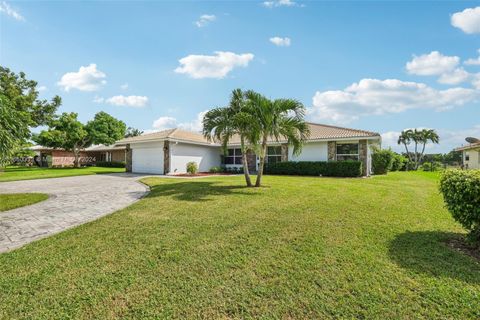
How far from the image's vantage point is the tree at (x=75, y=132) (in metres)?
33.0

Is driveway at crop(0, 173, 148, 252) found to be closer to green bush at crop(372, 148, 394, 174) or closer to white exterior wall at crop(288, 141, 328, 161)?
white exterior wall at crop(288, 141, 328, 161)

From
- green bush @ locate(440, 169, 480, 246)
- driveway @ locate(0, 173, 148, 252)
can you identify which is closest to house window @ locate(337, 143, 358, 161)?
green bush @ locate(440, 169, 480, 246)

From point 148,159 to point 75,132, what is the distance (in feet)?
55.1

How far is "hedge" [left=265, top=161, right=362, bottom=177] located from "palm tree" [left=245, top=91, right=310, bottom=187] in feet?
29.5

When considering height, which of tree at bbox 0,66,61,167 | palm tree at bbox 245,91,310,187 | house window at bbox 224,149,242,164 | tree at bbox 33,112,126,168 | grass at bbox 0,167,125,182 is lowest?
grass at bbox 0,167,125,182

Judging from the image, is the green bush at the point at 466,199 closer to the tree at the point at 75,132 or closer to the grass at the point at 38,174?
the grass at the point at 38,174

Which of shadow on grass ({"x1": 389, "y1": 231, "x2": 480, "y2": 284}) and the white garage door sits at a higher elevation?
the white garage door

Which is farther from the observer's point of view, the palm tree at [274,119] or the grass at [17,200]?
the palm tree at [274,119]

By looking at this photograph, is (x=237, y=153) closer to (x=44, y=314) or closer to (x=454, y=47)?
(x=454, y=47)

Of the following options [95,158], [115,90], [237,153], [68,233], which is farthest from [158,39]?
[95,158]

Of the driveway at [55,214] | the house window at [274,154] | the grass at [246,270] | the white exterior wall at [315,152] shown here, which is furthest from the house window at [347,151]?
the driveway at [55,214]

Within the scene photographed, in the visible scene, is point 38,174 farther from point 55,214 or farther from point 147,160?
point 55,214

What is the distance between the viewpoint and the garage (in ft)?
76.9

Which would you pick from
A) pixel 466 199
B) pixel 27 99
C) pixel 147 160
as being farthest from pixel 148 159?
pixel 466 199
